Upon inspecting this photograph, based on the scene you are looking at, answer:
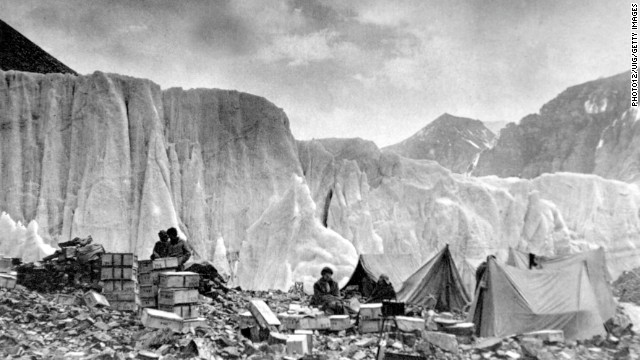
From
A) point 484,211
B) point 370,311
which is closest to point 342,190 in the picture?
point 484,211

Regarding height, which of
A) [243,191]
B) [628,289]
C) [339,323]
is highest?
[243,191]

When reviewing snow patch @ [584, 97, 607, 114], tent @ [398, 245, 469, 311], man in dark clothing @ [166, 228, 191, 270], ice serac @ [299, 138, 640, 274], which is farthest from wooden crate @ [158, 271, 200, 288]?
snow patch @ [584, 97, 607, 114]

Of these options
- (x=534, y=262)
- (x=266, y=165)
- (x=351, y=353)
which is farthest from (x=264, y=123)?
(x=351, y=353)

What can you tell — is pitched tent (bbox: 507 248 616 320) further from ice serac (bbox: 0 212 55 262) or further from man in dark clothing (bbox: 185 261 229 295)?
ice serac (bbox: 0 212 55 262)

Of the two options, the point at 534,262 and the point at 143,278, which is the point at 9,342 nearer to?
the point at 143,278

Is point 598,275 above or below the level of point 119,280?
below

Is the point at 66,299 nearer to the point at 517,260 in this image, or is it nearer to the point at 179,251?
the point at 179,251
